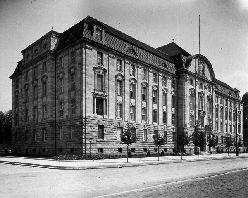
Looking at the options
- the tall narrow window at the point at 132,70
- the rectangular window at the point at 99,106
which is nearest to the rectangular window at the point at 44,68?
the rectangular window at the point at 99,106

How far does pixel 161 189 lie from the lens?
456 inches

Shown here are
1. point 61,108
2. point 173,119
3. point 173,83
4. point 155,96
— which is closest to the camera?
point 61,108

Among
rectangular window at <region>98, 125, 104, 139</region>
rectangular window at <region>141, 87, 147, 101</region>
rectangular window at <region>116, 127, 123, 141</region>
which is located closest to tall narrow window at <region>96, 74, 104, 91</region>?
rectangular window at <region>98, 125, 104, 139</region>

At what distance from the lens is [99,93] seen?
38.2 m

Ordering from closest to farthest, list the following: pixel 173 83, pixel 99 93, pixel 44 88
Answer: pixel 99 93, pixel 44 88, pixel 173 83

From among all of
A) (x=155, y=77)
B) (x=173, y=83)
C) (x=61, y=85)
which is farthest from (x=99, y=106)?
(x=173, y=83)

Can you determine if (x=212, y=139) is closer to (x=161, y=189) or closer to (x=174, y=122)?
(x=174, y=122)

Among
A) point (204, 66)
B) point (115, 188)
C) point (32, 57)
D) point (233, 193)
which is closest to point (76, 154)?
point (32, 57)

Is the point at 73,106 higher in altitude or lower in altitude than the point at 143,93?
lower

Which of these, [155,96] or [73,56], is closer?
[73,56]

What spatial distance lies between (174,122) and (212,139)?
719 cm

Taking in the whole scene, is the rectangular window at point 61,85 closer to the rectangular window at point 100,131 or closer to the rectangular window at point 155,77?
the rectangular window at point 100,131

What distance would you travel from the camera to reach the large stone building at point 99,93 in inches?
1455

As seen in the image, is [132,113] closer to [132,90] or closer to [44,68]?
[132,90]
